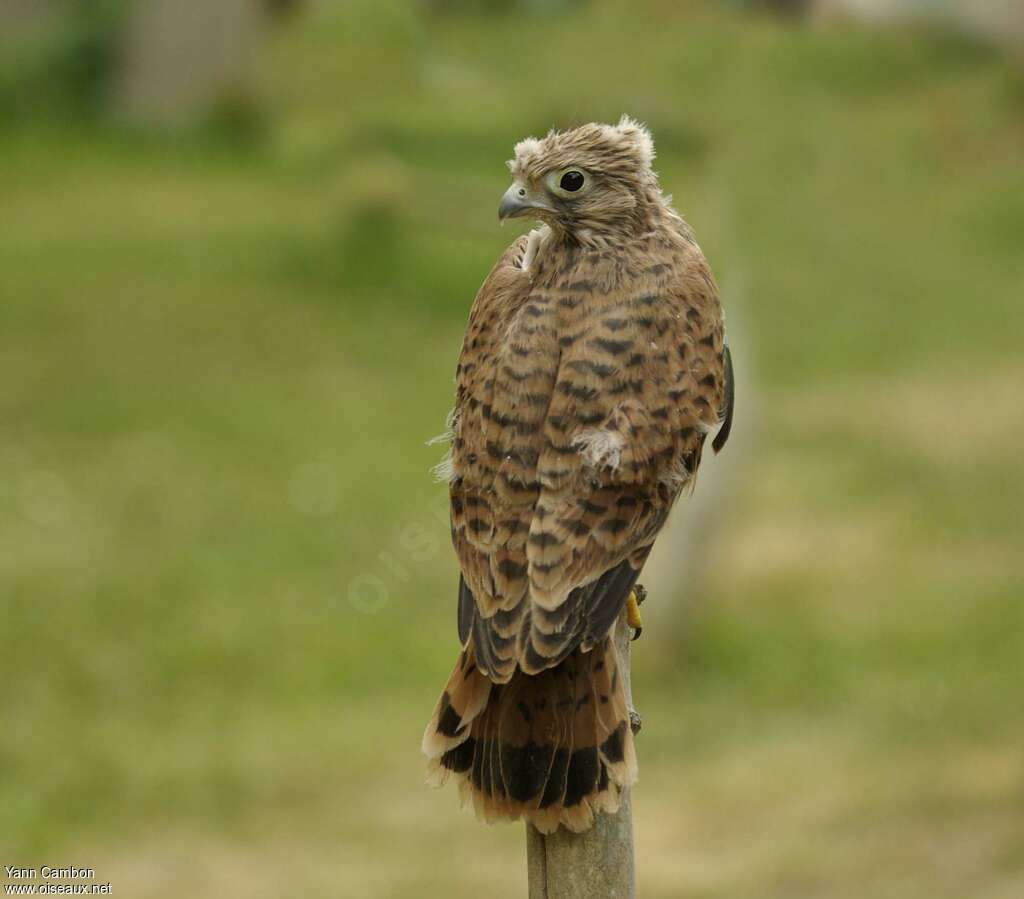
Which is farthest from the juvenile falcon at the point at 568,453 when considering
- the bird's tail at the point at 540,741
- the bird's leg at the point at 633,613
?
the bird's leg at the point at 633,613

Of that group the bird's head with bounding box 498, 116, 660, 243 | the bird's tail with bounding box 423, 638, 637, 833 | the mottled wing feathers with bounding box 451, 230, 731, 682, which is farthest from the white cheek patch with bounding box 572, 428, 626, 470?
the bird's head with bounding box 498, 116, 660, 243

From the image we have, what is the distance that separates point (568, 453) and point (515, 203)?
1.87 ft

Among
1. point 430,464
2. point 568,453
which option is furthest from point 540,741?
point 430,464

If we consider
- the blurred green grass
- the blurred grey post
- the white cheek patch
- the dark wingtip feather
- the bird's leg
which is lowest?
the blurred grey post

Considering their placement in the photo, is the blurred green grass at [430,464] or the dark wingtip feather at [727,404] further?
the blurred green grass at [430,464]

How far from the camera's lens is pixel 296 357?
14070 millimetres

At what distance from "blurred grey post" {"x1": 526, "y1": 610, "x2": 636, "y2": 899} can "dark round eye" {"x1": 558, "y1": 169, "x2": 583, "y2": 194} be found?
1.21 m

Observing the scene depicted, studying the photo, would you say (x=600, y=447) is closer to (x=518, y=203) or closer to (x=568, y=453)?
(x=568, y=453)

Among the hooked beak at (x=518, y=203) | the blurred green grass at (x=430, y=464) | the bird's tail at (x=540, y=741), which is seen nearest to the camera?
the bird's tail at (x=540, y=741)

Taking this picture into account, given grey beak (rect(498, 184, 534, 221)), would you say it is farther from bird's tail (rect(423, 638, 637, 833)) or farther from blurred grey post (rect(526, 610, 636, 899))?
blurred grey post (rect(526, 610, 636, 899))

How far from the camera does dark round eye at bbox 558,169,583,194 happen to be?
11.5 ft

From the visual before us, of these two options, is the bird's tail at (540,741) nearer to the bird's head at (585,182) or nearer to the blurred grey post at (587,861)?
the blurred grey post at (587,861)

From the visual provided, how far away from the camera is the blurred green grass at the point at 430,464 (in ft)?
25.2

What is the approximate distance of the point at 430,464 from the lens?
1165cm
